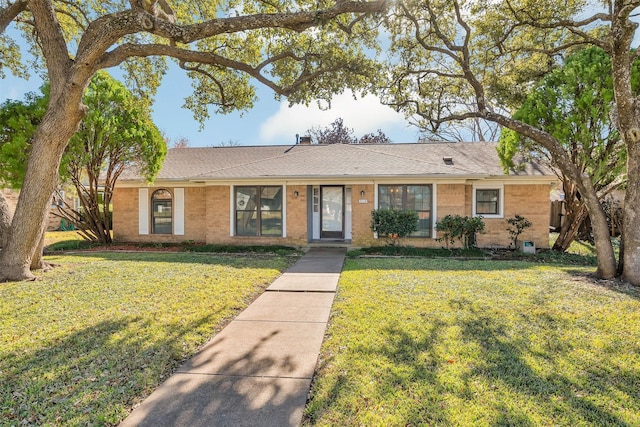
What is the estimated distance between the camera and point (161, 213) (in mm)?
14578

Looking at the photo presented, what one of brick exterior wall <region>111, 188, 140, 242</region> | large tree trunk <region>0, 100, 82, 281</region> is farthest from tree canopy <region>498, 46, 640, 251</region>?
brick exterior wall <region>111, 188, 140, 242</region>

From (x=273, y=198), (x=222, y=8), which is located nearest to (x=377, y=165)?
(x=273, y=198)

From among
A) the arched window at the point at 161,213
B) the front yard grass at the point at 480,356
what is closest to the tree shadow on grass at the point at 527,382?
the front yard grass at the point at 480,356

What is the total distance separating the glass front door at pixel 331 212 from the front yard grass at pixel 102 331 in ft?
18.1

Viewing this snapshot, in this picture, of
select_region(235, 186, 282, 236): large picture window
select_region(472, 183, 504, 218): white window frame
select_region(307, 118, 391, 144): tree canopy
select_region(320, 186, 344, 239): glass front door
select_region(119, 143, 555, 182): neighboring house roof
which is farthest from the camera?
select_region(307, 118, 391, 144): tree canopy

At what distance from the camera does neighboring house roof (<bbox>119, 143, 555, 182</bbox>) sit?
1237 cm

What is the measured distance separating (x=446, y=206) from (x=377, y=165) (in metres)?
2.81

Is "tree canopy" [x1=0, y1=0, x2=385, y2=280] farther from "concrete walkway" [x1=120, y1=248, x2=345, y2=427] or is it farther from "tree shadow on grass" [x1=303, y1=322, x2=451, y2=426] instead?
"tree shadow on grass" [x1=303, y1=322, x2=451, y2=426]

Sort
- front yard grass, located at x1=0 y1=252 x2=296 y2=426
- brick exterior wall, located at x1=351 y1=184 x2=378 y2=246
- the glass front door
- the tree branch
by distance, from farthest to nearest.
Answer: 1. the glass front door
2. brick exterior wall, located at x1=351 y1=184 x2=378 y2=246
3. the tree branch
4. front yard grass, located at x1=0 y1=252 x2=296 y2=426

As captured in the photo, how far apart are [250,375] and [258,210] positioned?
10.00 metres

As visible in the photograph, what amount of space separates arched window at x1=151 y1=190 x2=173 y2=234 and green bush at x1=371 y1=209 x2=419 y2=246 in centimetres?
835

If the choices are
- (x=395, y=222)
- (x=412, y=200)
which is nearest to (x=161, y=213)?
(x=395, y=222)

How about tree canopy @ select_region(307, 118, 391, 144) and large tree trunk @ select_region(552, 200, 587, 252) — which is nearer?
large tree trunk @ select_region(552, 200, 587, 252)

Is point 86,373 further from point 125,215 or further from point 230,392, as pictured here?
point 125,215
